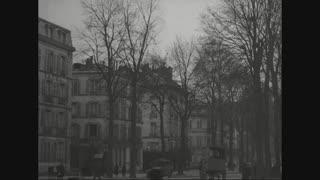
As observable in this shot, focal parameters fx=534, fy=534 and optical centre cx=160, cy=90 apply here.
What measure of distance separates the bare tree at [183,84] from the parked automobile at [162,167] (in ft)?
1.55

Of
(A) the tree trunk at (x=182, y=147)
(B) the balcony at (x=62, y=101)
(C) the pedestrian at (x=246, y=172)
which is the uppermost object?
(B) the balcony at (x=62, y=101)

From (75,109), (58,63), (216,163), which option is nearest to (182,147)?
(216,163)

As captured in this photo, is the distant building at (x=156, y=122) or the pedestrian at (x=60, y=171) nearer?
the pedestrian at (x=60, y=171)

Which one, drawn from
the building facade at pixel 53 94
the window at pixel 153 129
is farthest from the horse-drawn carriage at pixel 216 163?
the building facade at pixel 53 94

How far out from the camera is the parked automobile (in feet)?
63.7

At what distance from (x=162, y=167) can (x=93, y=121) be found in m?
3.41

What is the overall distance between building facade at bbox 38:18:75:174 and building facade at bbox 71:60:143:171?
1.11 feet

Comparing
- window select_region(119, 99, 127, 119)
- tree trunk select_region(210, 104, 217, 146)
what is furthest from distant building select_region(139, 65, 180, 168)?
tree trunk select_region(210, 104, 217, 146)

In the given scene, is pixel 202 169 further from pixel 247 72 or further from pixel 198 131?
pixel 247 72

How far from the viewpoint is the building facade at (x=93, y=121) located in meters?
20.0

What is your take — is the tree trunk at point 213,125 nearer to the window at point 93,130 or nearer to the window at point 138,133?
the window at point 138,133

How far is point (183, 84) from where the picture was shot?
2156 centimetres

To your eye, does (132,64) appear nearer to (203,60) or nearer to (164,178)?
(203,60)
